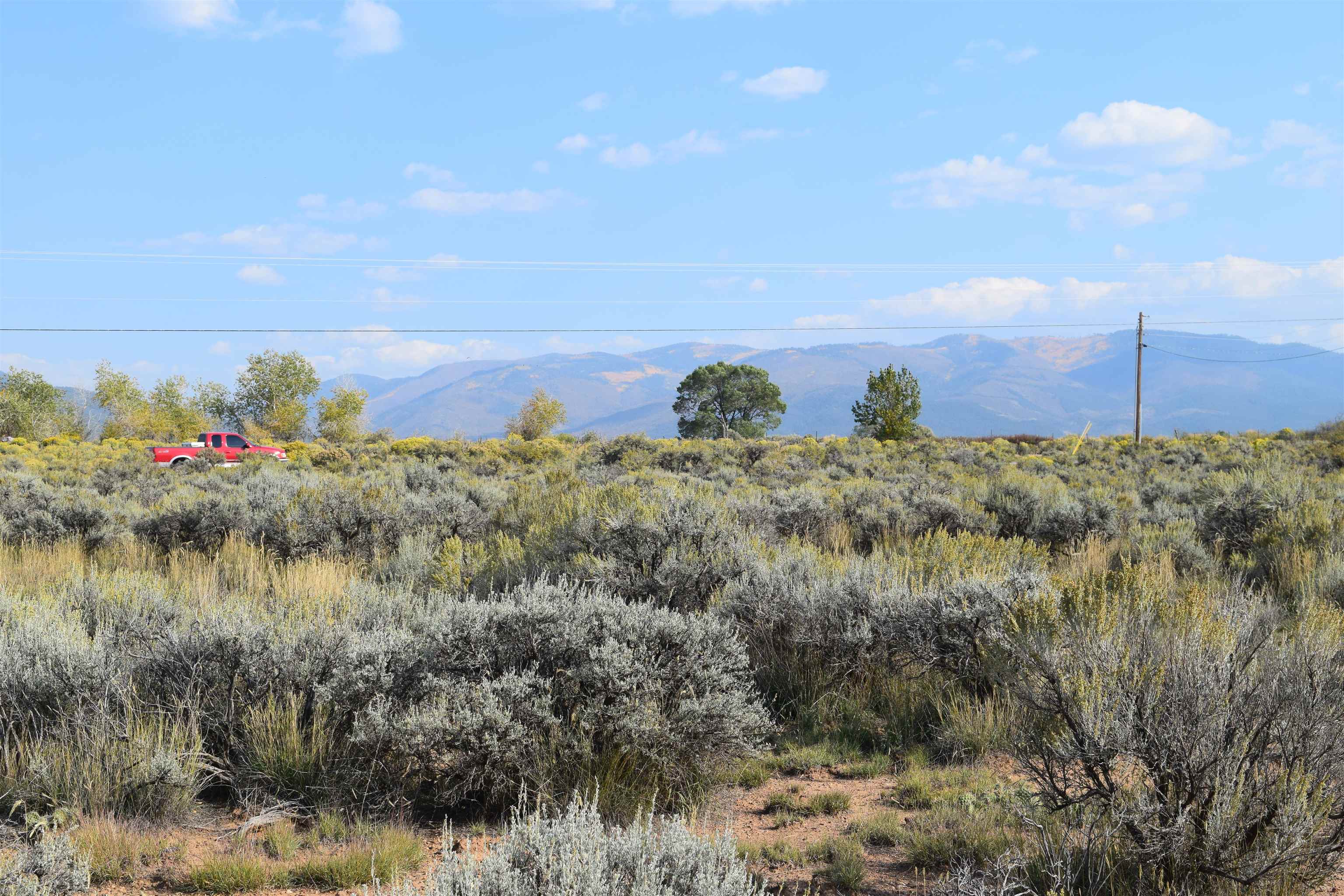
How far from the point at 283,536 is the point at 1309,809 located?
10.2 metres

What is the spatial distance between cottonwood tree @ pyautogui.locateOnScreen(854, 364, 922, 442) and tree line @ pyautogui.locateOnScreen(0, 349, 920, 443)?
0.24ft

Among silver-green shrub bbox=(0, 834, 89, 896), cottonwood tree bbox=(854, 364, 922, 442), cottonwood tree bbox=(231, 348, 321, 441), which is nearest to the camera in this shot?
silver-green shrub bbox=(0, 834, 89, 896)

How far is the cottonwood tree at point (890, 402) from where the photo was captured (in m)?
49.6

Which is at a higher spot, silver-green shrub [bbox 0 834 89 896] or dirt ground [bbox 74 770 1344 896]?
silver-green shrub [bbox 0 834 89 896]

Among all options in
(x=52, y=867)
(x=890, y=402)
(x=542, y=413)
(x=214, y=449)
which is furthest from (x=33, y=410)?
(x=52, y=867)

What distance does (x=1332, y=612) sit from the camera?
182 inches

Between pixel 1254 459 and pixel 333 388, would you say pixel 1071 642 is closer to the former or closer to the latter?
pixel 1254 459

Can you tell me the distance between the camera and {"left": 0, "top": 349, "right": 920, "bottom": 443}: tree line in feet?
176

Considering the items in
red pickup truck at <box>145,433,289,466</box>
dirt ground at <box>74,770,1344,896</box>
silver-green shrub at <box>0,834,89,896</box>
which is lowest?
dirt ground at <box>74,770,1344,896</box>

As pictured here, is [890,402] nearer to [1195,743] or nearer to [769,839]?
[769,839]

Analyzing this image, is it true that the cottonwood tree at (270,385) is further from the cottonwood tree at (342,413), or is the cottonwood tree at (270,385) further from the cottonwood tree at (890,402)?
the cottonwood tree at (890,402)

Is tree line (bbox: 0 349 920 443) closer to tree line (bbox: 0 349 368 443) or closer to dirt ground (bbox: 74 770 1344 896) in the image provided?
tree line (bbox: 0 349 368 443)

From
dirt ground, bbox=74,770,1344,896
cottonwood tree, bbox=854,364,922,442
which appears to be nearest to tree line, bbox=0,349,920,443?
cottonwood tree, bbox=854,364,922,442

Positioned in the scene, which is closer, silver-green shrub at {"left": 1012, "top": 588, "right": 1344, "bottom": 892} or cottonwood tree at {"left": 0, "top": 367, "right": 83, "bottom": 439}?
silver-green shrub at {"left": 1012, "top": 588, "right": 1344, "bottom": 892}
